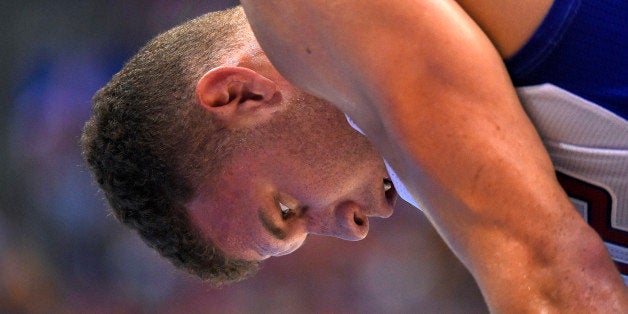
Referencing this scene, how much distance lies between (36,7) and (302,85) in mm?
3208

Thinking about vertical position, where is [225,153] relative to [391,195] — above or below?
above

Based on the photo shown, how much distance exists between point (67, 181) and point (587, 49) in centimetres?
347

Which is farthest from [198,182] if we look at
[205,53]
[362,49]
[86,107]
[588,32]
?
[86,107]

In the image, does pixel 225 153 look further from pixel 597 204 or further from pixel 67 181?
pixel 67 181

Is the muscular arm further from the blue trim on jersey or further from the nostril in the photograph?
the nostril

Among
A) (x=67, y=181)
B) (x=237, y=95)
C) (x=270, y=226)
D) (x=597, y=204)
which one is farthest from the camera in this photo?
(x=67, y=181)

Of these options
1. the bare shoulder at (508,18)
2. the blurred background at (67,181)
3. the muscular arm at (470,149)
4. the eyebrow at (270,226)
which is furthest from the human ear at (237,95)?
the blurred background at (67,181)

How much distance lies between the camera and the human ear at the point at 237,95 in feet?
5.58

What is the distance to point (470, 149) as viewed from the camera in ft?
3.67

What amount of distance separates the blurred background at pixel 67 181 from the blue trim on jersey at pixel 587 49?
10.6 feet

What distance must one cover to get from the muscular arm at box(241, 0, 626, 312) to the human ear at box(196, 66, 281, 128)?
0.49 meters

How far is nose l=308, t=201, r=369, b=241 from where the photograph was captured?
6.14 feet

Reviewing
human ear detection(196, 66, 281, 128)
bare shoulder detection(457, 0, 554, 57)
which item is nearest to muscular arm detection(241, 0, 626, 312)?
bare shoulder detection(457, 0, 554, 57)

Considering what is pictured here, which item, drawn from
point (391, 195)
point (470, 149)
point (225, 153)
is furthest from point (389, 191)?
point (470, 149)
